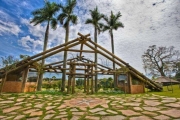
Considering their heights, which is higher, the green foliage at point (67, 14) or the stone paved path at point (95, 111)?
the green foliage at point (67, 14)

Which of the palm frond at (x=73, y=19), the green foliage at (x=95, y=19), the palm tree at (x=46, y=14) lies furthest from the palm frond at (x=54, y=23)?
the green foliage at (x=95, y=19)

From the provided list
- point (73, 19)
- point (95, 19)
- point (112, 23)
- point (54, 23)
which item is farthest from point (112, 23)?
point (54, 23)

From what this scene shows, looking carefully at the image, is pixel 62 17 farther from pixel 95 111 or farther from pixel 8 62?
pixel 95 111

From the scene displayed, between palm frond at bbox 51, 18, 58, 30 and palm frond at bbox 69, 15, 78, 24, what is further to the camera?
palm frond at bbox 51, 18, 58, 30

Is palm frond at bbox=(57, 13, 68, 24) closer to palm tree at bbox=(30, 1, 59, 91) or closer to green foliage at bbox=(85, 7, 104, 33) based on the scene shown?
palm tree at bbox=(30, 1, 59, 91)

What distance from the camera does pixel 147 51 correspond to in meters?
31.9

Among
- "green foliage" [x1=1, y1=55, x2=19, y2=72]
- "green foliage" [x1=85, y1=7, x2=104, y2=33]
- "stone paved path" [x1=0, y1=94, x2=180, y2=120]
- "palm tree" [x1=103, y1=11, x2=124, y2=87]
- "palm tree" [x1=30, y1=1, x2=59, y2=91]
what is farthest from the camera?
"palm tree" [x1=103, y1=11, x2=124, y2=87]

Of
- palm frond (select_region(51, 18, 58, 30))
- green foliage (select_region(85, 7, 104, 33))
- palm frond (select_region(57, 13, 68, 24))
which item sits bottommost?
palm frond (select_region(51, 18, 58, 30))

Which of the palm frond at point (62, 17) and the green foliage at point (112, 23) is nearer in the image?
the palm frond at point (62, 17)

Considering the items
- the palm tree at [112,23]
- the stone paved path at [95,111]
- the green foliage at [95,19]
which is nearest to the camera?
the stone paved path at [95,111]

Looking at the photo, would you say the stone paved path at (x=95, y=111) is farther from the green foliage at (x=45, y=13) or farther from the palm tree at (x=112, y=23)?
the palm tree at (x=112, y=23)

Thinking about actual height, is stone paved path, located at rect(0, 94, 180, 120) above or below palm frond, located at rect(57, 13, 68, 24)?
below

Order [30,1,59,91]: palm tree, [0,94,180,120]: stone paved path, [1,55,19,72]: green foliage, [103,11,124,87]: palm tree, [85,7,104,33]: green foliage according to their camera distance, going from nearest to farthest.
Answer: [0,94,180,120]: stone paved path
[1,55,19,72]: green foliage
[30,1,59,91]: palm tree
[85,7,104,33]: green foliage
[103,11,124,87]: palm tree

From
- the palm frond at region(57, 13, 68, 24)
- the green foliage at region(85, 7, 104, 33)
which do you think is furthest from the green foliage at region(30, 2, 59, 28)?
the green foliage at region(85, 7, 104, 33)
